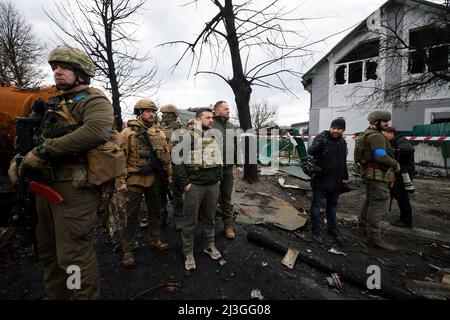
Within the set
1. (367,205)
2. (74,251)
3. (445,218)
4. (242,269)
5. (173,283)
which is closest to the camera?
(74,251)

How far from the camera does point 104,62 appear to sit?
22.6ft

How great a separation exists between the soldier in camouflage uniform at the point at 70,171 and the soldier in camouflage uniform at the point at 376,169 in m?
3.74

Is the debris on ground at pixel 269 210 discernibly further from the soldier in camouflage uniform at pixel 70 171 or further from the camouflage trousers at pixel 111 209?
the soldier in camouflage uniform at pixel 70 171

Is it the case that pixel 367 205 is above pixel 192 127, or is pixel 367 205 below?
below

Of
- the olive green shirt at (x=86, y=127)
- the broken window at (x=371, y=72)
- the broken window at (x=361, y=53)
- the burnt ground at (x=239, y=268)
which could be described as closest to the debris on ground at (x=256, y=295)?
the burnt ground at (x=239, y=268)

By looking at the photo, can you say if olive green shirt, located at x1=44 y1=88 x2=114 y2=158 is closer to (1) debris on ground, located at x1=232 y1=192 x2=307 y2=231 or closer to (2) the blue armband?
(1) debris on ground, located at x1=232 y1=192 x2=307 y2=231

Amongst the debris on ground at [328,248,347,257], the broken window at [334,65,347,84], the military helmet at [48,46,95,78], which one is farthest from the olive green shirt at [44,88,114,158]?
the broken window at [334,65,347,84]

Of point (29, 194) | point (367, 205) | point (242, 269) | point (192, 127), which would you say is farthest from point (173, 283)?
point (367, 205)

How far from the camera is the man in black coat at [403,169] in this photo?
13.3 ft

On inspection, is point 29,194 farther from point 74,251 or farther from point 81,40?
point 81,40

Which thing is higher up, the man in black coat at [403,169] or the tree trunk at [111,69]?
the tree trunk at [111,69]
